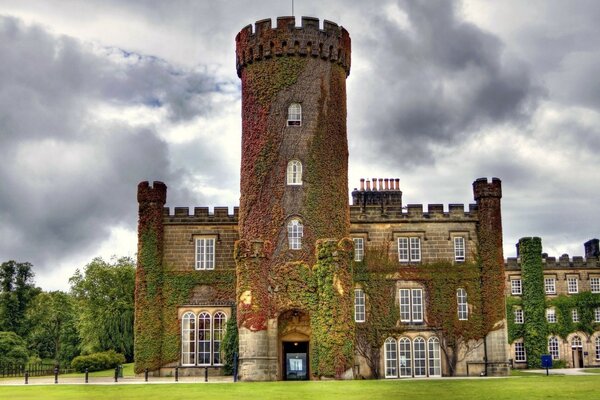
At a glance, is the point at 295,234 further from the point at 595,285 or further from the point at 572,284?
the point at 595,285

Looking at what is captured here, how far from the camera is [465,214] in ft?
150

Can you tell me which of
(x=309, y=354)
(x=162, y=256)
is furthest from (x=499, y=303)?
(x=162, y=256)

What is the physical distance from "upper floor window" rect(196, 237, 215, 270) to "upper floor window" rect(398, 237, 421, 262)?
1143cm

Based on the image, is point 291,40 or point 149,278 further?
point 149,278

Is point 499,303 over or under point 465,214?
under

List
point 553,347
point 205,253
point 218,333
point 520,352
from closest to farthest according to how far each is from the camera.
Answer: point 218,333 → point 205,253 → point 520,352 → point 553,347

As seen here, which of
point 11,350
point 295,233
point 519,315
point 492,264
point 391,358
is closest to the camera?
point 295,233

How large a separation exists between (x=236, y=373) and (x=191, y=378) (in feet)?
12.7

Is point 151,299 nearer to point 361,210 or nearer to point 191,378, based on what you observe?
point 191,378

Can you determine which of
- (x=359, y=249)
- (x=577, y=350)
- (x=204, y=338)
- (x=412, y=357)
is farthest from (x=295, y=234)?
(x=577, y=350)

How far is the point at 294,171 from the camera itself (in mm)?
42031

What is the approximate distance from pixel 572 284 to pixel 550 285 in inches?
77.2

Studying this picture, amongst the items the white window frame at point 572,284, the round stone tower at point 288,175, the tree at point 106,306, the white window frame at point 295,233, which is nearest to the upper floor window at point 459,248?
the round stone tower at point 288,175

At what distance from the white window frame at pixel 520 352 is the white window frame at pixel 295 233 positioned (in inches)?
1124
